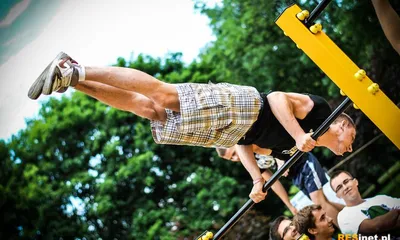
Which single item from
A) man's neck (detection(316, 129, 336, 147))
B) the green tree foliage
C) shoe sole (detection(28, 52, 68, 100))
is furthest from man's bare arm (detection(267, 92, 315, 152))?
the green tree foliage

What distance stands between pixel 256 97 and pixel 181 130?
25 centimetres

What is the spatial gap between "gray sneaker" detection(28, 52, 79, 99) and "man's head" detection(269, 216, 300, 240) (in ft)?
3.57

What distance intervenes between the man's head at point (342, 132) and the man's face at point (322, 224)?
0.36m

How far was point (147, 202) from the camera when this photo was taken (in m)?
3.11

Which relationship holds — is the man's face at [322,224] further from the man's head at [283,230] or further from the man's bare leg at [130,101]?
the man's bare leg at [130,101]

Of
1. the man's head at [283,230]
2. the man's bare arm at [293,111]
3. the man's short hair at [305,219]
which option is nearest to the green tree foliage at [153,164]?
the man's head at [283,230]

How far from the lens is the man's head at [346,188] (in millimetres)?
2270

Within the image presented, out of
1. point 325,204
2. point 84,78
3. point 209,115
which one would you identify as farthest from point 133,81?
point 325,204

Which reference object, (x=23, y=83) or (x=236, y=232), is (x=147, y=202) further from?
(x=23, y=83)

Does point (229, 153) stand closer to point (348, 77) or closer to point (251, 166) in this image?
point (251, 166)

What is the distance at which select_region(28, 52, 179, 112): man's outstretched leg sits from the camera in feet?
4.79

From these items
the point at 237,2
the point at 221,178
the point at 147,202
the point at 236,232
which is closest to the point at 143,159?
the point at 147,202

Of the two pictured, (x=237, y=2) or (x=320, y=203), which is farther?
(x=237, y=2)

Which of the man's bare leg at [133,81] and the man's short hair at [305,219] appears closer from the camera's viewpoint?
the man's bare leg at [133,81]
